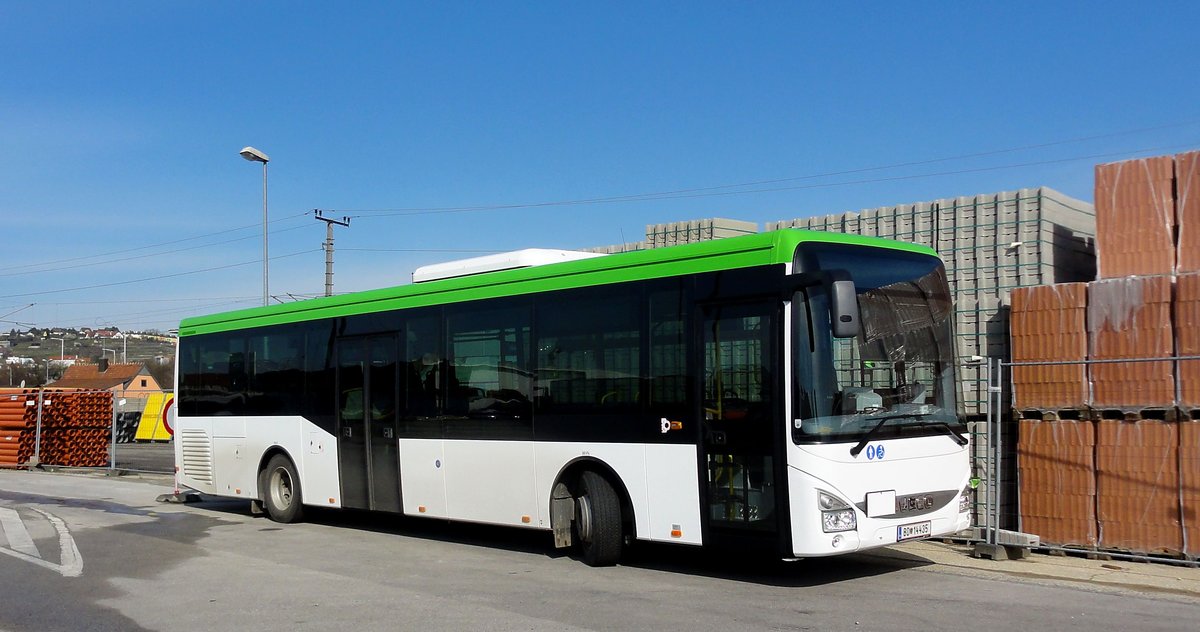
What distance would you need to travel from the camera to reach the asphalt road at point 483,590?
7.78m

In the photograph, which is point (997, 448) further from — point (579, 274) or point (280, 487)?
point (280, 487)

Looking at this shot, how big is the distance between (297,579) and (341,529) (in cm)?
450

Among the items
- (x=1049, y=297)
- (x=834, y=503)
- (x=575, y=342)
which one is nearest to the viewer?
(x=834, y=503)

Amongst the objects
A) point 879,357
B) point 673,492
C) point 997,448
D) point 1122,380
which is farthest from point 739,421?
point 1122,380

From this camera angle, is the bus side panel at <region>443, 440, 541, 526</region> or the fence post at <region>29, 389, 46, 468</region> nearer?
the bus side panel at <region>443, 440, 541, 526</region>

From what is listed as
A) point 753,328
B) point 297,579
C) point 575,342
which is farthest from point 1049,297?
point 297,579

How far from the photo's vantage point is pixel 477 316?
11891mm

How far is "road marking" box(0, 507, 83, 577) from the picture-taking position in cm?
1077

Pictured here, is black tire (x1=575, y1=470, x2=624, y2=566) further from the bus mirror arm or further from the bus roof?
the bus mirror arm

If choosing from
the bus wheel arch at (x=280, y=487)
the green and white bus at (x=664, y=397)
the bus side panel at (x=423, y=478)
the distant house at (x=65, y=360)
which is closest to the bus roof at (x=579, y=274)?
the green and white bus at (x=664, y=397)

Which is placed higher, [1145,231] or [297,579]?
[1145,231]

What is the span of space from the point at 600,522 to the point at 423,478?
3067 millimetres

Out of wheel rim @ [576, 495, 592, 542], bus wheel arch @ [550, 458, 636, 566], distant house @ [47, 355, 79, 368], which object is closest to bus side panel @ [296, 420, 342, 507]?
bus wheel arch @ [550, 458, 636, 566]

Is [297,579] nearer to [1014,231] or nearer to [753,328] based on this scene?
[753,328]
